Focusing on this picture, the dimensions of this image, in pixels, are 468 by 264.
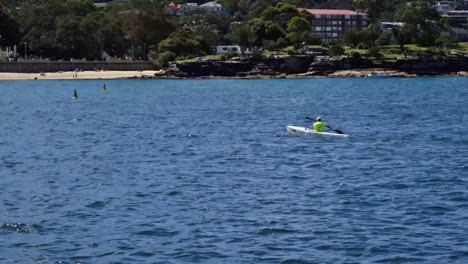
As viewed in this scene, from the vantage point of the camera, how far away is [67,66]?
192125mm

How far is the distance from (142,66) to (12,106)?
312 ft

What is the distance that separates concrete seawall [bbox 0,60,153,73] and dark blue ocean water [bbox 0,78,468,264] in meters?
110

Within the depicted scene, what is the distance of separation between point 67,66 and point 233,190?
156 m

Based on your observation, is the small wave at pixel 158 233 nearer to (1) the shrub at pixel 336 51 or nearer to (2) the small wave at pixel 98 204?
(2) the small wave at pixel 98 204

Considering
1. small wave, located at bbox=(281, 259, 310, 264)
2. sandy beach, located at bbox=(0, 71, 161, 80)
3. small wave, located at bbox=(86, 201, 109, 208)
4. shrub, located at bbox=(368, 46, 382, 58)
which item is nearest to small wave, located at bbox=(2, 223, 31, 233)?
small wave, located at bbox=(86, 201, 109, 208)

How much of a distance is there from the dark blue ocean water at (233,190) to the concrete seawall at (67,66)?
109586 millimetres

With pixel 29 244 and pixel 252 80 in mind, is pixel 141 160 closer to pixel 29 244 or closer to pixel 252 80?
pixel 29 244

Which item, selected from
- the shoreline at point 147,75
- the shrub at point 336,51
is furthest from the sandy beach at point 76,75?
the shrub at point 336,51

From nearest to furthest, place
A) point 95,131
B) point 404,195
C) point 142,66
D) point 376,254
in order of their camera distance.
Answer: point 376,254 → point 404,195 → point 95,131 → point 142,66

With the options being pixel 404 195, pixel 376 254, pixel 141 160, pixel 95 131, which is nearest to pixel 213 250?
pixel 376 254

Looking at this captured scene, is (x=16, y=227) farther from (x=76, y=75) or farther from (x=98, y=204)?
(x=76, y=75)

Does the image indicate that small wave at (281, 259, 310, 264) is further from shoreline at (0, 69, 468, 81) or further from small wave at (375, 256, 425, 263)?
shoreline at (0, 69, 468, 81)

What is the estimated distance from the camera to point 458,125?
72.3 meters

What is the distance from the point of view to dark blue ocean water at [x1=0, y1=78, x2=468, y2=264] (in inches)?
1169
